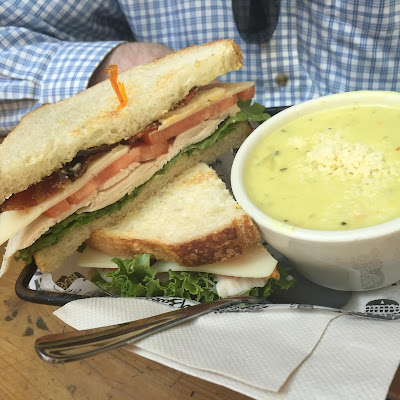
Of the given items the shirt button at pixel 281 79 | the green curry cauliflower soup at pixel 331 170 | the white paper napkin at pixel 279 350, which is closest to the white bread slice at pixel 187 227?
the green curry cauliflower soup at pixel 331 170

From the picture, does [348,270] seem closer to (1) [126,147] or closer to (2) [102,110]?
(1) [126,147]

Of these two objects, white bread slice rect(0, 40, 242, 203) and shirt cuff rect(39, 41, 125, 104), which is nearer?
white bread slice rect(0, 40, 242, 203)

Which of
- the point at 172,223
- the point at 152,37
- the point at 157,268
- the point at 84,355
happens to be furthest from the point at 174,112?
the point at 152,37

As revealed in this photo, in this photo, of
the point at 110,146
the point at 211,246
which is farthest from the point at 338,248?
the point at 110,146

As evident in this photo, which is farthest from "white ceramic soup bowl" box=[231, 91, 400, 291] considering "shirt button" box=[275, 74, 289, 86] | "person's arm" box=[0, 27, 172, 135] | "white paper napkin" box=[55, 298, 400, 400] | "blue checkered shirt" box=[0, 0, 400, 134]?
"person's arm" box=[0, 27, 172, 135]

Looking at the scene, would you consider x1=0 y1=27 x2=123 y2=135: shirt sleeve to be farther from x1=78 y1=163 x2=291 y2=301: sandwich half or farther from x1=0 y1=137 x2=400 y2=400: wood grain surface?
x1=0 y1=137 x2=400 y2=400: wood grain surface
